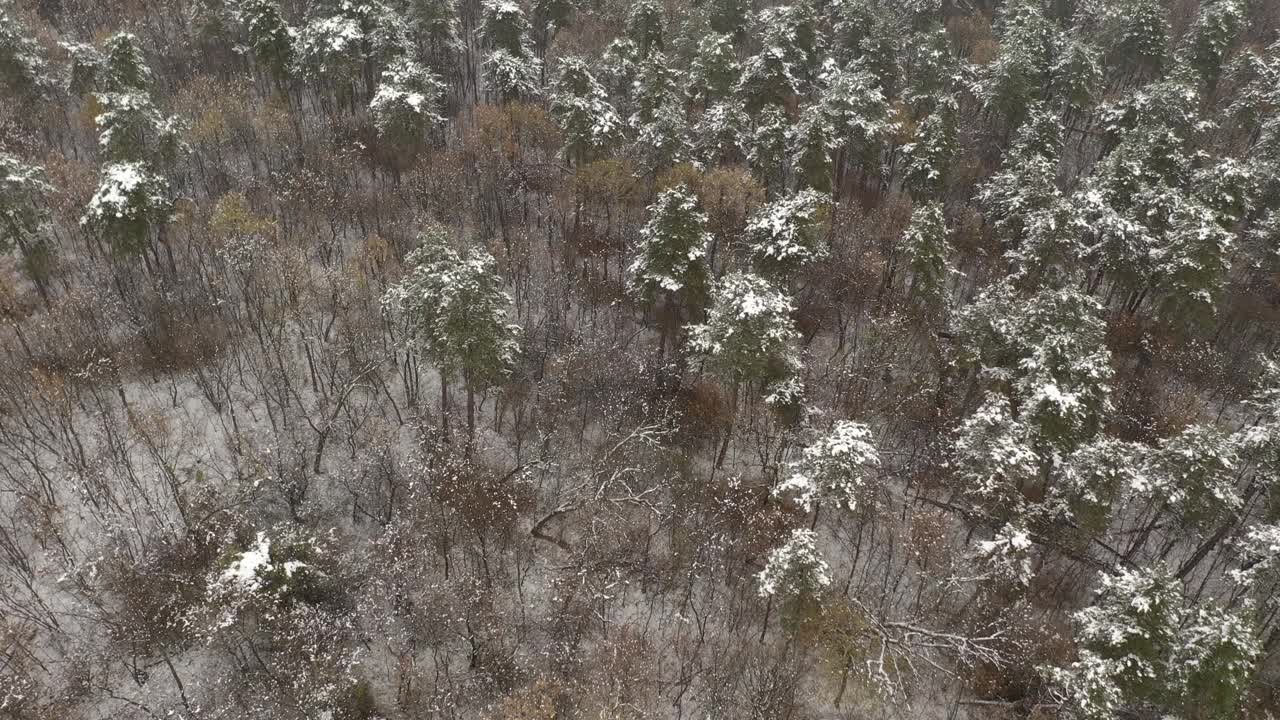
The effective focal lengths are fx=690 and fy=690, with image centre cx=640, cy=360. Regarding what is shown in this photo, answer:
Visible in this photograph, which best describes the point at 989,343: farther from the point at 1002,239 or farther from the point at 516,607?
the point at 516,607

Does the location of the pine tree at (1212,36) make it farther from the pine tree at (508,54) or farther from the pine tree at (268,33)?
the pine tree at (268,33)

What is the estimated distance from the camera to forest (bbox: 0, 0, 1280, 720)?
66.7 feet

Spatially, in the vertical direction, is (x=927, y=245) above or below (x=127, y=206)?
below

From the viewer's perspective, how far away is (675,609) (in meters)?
23.0

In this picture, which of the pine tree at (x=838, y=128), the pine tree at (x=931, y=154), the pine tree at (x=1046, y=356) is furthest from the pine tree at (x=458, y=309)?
the pine tree at (x=931, y=154)

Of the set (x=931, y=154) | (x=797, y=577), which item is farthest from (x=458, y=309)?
(x=931, y=154)

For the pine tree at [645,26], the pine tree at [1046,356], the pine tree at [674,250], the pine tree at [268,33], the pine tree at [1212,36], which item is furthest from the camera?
the pine tree at [1212,36]

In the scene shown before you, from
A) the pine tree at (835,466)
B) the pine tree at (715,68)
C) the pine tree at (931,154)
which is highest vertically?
the pine tree at (715,68)

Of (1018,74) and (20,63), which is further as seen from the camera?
(1018,74)

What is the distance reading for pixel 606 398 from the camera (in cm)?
2842

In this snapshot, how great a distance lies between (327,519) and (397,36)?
28.0m

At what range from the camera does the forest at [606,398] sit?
20328 millimetres

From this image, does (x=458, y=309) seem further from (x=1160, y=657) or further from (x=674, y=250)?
(x=1160, y=657)

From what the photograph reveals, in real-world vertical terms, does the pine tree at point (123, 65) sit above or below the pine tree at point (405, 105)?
above
